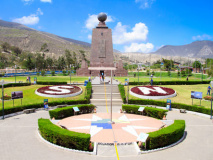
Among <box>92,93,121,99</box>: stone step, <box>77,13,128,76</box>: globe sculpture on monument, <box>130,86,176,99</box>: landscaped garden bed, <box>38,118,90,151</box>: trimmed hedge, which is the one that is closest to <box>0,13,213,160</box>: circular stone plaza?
<box>38,118,90,151</box>: trimmed hedge

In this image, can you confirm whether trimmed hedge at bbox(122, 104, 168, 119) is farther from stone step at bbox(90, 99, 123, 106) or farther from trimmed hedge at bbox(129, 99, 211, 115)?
stone step at bbox(90, 99, 123, 106)

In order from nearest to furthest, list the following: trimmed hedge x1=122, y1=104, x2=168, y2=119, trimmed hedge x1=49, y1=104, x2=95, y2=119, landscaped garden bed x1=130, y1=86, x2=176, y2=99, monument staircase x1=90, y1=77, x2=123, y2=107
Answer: trimmed hedge x1=49, y1=104, x2=95, y2=119
trimmed hedge x1=122, y1=104, x2=168, y2=119
monument staircase x1=90, y1=77, x2=123, y2=107
landscaped garden bed x1=130, y1=86, x2=176, y2=99

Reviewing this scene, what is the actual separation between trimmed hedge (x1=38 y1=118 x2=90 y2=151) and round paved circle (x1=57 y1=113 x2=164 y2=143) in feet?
6.61

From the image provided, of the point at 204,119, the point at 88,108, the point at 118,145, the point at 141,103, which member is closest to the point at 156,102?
the point at 141,103

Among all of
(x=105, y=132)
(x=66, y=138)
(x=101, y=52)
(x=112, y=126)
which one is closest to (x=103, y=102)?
(x=112, y=126)

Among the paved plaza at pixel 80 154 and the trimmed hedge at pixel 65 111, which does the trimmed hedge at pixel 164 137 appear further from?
the trimmed hedge at pixel 65 111

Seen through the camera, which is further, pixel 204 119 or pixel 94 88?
pixel 94 88

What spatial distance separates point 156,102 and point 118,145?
15263mm

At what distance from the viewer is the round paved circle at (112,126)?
15.5 meters

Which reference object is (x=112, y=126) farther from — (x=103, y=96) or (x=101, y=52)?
(x=101, y=52)

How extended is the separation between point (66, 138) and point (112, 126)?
6052 mm

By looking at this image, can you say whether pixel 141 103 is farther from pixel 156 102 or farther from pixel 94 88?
pixel 94 88

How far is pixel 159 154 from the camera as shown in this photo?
12633 mm

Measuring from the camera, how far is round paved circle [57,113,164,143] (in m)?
15.5
